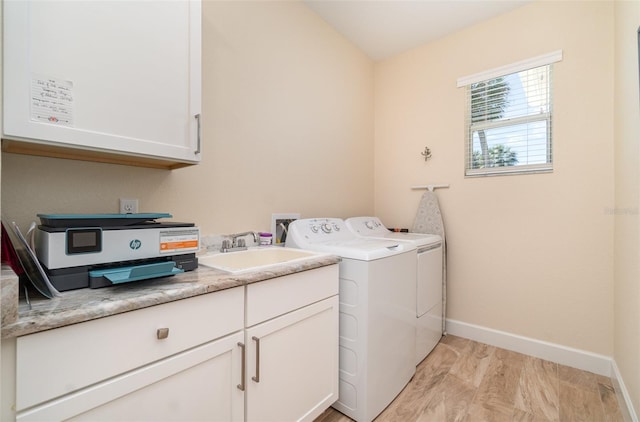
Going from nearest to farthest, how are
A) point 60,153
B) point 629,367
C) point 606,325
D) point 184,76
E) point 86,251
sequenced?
point 86,251
point 60,153
point 184,76
point 629,367
point 606,325

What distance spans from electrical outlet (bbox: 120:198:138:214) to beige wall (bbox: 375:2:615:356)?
7.51 ft

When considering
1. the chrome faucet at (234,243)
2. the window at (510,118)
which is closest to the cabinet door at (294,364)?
the chrome faucet at (234,243)

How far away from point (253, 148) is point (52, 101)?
1.08 m

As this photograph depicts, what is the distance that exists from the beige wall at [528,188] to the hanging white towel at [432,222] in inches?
3.7

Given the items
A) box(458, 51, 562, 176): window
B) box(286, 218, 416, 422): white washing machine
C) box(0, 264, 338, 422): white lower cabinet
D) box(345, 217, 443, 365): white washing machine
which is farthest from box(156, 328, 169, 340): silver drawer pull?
box(458, 51, 562, 176): window

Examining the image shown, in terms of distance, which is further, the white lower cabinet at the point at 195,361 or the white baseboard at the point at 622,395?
the white baseboard at the point at 622,395

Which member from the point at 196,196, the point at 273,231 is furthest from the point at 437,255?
the point at 196,196

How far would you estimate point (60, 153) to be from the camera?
1.12m

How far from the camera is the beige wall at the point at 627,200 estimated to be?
4.54 feet

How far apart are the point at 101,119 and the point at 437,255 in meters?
2.33

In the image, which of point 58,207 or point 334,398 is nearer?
point 58,207

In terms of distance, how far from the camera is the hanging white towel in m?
2.53

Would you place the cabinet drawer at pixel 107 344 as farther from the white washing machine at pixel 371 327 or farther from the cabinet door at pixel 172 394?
the white washing machine at pixel 371 327

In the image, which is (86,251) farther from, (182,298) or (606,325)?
(606,325)
